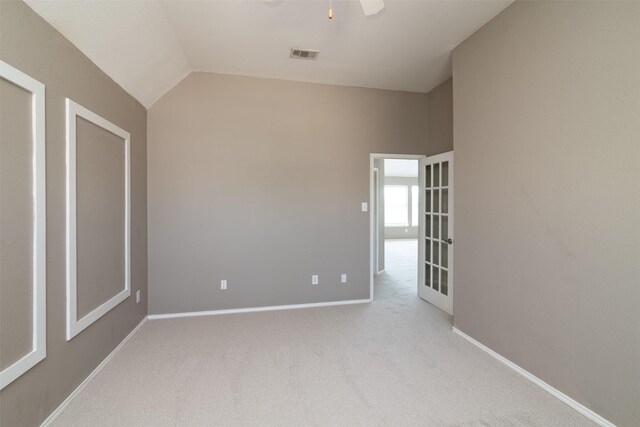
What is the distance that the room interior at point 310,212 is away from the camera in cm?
162

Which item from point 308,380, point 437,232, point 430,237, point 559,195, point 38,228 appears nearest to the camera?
point 38,228

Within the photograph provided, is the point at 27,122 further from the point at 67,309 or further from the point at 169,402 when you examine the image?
the point at 169,402

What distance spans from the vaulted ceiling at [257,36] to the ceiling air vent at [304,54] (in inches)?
2.3

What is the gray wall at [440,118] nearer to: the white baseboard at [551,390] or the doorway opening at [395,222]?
the doorway opening at [395,222]

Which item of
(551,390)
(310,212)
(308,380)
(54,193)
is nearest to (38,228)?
(54,193)

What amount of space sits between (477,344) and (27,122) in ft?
12.0

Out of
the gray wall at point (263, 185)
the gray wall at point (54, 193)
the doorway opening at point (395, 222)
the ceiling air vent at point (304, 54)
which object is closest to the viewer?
the gray wall at point (54, 193)

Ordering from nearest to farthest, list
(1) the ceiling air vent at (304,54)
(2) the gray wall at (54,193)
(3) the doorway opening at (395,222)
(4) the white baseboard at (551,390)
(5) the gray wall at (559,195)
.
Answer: (2) the gray wall at (54,193) → (5) the gray wall at (559,195) → (4) the white baseboard at (551,390) → (1) the ceiling air vent at (304,54) → (3) the doorway opening at (395,222)

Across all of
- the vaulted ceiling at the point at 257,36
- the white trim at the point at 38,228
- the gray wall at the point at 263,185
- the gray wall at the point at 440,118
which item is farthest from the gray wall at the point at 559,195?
the white trim at the point at 38,228

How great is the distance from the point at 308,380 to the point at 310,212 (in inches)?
78.5

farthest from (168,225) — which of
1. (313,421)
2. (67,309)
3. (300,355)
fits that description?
(313,421)

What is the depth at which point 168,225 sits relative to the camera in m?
3.31

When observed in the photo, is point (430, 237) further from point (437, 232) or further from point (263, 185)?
point (263, 185)

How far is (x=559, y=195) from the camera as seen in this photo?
1913mm
